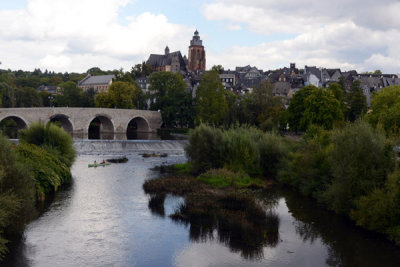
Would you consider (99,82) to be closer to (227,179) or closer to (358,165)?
(227,179)

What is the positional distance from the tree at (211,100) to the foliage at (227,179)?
3354 centimetres

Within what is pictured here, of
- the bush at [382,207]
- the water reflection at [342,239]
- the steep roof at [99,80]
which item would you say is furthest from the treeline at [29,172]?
the steep roof at [99,80]

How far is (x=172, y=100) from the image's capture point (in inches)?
2931

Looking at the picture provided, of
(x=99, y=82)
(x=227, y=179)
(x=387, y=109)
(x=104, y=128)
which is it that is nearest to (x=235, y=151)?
(x=227, y=179)

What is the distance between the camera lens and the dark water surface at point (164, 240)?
17.4 metres

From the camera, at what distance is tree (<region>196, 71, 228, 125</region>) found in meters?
65.7

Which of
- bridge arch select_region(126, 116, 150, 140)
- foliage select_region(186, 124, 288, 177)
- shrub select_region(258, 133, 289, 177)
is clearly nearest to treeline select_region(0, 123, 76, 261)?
foliage select_region(186, 124, 288, 177)

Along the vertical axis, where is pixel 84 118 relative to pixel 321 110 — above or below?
below

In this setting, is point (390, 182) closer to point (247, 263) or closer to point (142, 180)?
point (247, 263)

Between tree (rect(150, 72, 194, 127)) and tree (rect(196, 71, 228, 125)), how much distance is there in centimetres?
513

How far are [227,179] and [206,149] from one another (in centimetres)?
412

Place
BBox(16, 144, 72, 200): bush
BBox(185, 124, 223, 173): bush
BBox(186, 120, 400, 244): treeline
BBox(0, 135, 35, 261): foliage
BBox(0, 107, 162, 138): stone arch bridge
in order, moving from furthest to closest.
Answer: BBox(0, 107, 162, 138): stone arch bridge < BBox(185, 124, 223, 173): bush < BBox(16, 144, 72, 200): bush < BBox(186, 120, 400, 244): treeline < BBox(0, 135, 35, 261): foliage

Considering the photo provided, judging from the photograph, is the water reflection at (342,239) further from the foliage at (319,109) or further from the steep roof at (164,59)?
the steep roof at (164,59)

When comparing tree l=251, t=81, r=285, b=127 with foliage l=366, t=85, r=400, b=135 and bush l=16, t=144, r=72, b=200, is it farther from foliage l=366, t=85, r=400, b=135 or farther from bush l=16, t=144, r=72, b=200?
bush l=16, t=144, r=72, b=200
